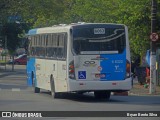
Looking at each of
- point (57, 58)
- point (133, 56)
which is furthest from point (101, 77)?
point (133, 56)

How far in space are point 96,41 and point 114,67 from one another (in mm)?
1258

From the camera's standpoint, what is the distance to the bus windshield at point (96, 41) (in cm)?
2650

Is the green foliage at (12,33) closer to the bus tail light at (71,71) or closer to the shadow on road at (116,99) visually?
the shadow on road at (116,99)

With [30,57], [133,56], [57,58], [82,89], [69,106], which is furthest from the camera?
[133,56]

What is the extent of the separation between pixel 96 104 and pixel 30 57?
9.39m

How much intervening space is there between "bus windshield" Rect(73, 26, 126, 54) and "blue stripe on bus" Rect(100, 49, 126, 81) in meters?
0.22

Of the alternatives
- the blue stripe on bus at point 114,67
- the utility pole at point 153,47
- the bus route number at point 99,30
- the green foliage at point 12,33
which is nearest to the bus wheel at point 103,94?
the blue stripe on bus at point 114,67

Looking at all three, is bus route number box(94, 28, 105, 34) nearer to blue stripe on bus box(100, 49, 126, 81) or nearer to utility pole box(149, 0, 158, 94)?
blue stripe on bus box(100, 49, 126, 81)

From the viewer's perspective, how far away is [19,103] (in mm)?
24875

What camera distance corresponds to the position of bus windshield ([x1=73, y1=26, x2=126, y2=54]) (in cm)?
2650

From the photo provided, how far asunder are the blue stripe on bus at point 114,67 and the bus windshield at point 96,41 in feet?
0.71

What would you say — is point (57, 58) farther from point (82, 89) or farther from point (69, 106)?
point (69, 106)

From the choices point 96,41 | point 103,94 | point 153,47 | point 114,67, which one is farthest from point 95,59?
point 153,47

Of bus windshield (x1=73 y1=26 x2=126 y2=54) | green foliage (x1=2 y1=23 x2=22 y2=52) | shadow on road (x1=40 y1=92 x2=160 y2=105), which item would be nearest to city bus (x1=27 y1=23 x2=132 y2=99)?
bus windshield (x1=73 y1=26 x2=126 y2=54)
